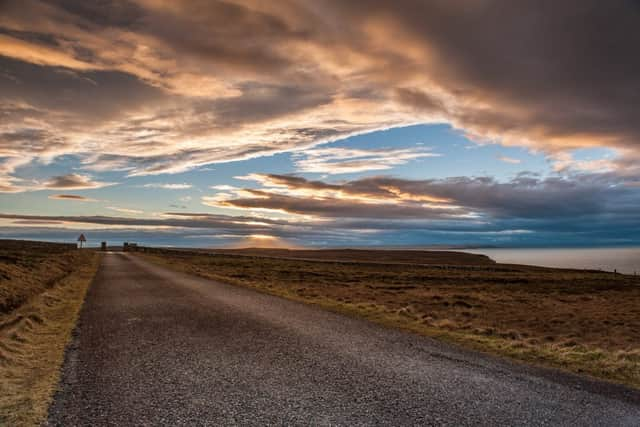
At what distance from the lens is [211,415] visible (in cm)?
607

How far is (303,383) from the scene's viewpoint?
7496 millimetres

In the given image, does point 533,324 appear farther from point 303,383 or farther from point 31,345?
point 31,345

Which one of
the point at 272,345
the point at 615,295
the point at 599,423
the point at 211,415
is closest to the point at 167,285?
the point at 272,345

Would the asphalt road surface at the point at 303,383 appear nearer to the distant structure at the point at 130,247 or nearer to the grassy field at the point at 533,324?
Answer: the grassy field at the point at 533,324

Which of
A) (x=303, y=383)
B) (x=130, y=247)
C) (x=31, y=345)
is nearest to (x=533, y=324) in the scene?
(x=303, y=383)

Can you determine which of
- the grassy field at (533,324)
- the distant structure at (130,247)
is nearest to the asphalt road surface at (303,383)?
the grassy field at (533,324)

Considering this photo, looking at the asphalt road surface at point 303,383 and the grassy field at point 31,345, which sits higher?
the asphalt road surface at point 303,383

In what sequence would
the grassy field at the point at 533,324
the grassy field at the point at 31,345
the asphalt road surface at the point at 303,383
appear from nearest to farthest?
1. the asphalt road surface at the point at 303,383
2. the grassy field at the point at 31,345
3. the grassy field at the point at 533,324

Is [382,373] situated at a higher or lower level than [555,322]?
higher

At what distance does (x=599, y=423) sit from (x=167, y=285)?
23.8 metres

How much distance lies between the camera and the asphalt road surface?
6074 mm

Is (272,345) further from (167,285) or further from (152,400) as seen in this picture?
(167,285)

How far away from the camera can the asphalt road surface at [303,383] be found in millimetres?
6074

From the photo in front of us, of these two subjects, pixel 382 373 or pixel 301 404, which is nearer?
pixel 301 404
